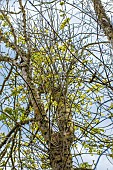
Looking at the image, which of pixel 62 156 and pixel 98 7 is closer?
pixel 62 156

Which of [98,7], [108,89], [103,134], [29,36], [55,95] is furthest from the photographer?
[29,36]

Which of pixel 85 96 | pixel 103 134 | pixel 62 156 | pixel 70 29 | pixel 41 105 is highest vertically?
pixel 70 29

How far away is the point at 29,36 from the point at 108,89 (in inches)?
118

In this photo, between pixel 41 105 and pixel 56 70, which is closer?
pixel 56 70

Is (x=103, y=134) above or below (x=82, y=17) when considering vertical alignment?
below

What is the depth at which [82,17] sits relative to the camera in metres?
6.10

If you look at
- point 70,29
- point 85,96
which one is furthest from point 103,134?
point 70,29

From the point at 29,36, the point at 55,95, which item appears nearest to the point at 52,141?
the point at 55,95

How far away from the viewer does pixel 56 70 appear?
5199 mm

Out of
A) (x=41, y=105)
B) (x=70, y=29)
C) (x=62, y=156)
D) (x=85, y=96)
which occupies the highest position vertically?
(x=70, y=29)

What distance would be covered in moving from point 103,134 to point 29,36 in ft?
7.90

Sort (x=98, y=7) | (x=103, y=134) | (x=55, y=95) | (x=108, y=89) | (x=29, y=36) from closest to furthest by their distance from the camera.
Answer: (x=108, y=89)
(x=55, y=95)
(x=98, y=7)
(x=103, y=134)
(x=29, y=36)

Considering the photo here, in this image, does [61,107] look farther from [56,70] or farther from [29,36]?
[29,36]

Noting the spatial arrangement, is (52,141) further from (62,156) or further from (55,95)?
(55,95)
